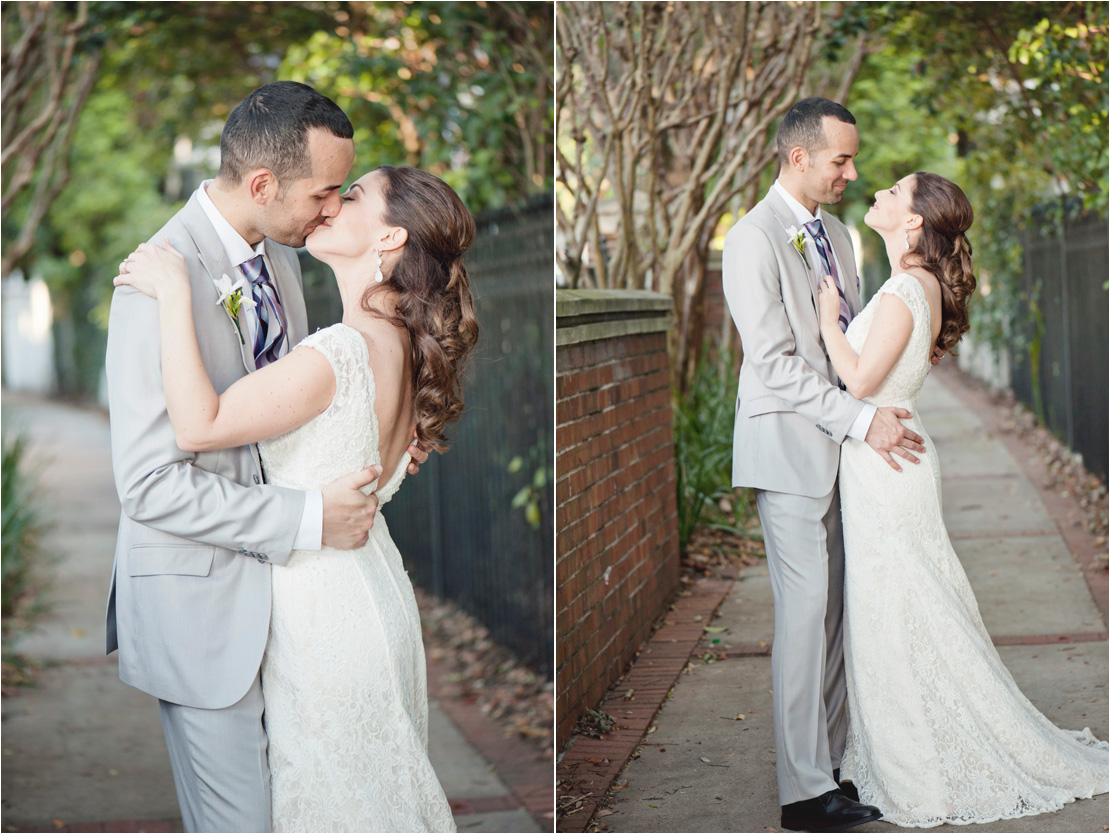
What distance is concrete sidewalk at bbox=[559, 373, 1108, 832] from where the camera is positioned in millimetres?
3629

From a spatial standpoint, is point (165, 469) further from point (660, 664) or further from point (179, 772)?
point (660, 664)

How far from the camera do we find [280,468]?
2693 mm

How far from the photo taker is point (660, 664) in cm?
485

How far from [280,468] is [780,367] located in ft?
5.22

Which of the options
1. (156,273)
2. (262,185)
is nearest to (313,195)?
(262,185)

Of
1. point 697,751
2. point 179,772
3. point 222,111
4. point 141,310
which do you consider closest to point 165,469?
point 141,310

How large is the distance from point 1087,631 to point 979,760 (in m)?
1.90

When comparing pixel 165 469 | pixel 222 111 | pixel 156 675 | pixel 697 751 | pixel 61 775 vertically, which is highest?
pixel 222 111

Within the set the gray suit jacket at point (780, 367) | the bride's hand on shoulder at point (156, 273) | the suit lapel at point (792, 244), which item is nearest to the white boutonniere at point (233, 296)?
the bride's hand on shoulder at point (156, 273)

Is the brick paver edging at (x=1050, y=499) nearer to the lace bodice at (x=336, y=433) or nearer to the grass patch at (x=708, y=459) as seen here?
the grass patch at (x=708, y=459)

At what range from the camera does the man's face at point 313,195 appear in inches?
106

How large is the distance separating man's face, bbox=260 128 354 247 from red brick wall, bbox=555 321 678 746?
1.20m

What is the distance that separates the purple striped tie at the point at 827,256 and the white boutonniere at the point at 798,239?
5 centimetres

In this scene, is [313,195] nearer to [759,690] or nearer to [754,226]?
[754,226]
